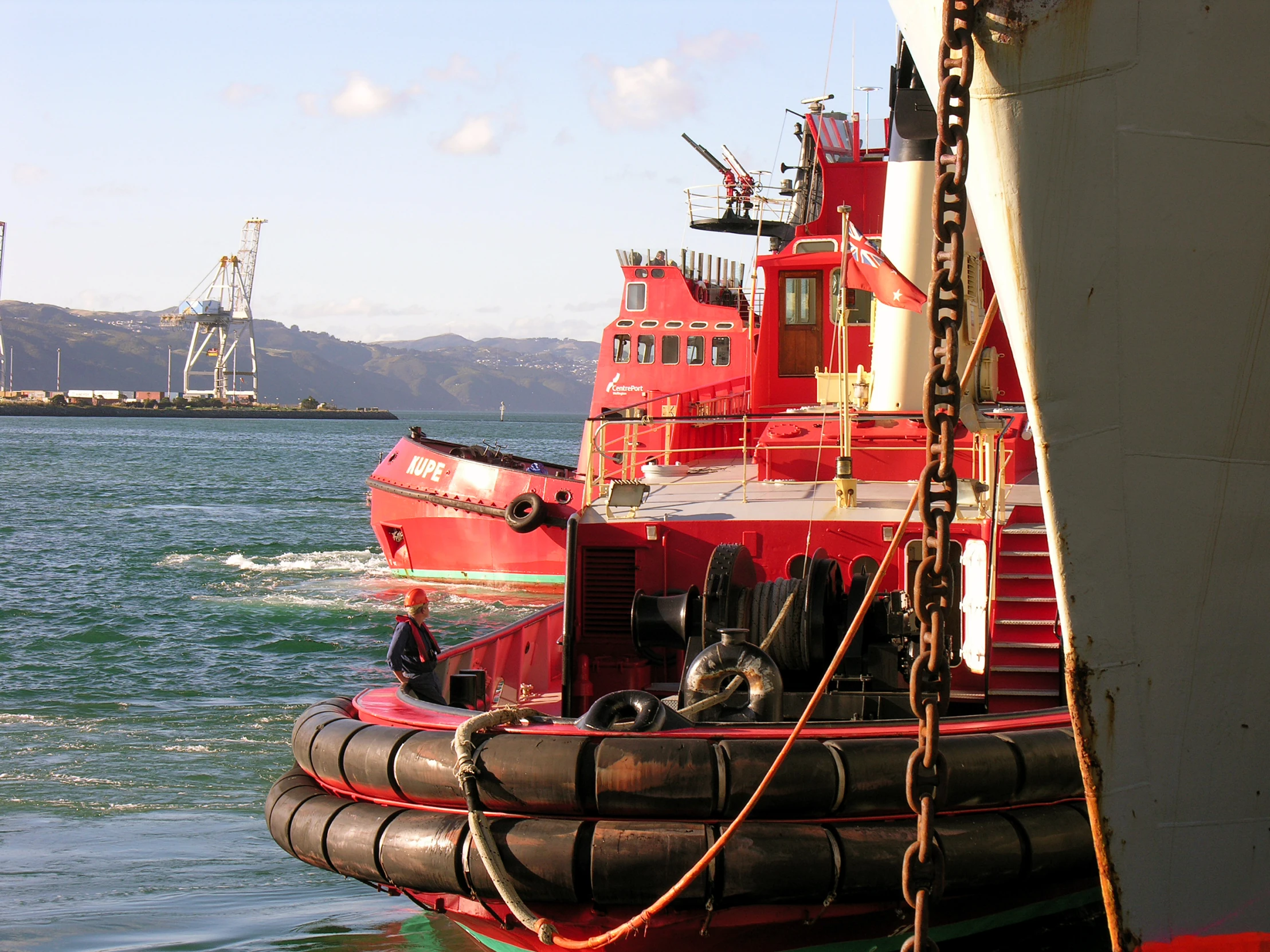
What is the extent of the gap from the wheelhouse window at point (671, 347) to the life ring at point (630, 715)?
641 inches

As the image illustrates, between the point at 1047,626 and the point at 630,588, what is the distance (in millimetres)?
2575

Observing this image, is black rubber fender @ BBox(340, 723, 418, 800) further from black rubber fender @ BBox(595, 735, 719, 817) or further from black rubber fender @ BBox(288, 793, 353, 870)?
black rubber fender @ BBox(595, 735, 719, 817)

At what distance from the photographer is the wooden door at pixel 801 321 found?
1337cm

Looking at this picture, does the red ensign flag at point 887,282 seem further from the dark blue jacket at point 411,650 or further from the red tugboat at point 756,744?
the dark blue jacket at point 411,650

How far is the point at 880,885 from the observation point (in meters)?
5.25

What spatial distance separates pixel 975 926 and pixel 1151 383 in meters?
3.12

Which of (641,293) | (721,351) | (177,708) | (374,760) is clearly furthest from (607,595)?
(641,293)

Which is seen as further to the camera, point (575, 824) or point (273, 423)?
point (273, 423)

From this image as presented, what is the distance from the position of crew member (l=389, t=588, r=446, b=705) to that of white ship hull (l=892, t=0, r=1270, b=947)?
172 inches

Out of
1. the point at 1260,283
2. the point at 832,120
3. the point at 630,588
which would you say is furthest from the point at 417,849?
the point at 832,120

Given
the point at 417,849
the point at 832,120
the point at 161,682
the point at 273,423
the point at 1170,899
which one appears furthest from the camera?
the point at 273,423

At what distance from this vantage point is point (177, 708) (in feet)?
42.8

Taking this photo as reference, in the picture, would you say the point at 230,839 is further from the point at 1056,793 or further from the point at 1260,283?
the point at 1260,283

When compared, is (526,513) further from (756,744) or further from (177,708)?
(756,744)
